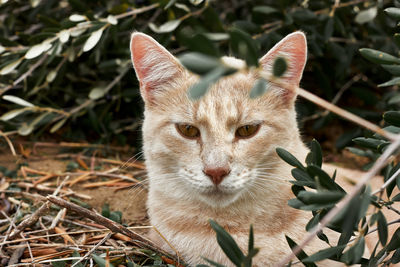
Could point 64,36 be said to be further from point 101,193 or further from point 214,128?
point 214,128

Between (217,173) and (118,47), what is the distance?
185 cm

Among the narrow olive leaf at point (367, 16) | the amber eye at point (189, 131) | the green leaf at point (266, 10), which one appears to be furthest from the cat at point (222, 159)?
the narrow olive leaf at point (367, 16)

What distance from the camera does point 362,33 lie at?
3.56 meters

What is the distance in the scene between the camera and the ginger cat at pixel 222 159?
1856 mm

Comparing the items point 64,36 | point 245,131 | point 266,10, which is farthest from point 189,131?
point 266,10

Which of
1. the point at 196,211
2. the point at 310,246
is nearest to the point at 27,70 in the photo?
the point at 196,211

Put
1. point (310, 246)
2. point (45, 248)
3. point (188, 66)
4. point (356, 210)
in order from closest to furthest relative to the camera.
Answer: point (188, 66), point (356, 210), point (310, 246), point (45, 248)

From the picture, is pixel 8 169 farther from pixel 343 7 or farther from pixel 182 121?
pixel 343 7

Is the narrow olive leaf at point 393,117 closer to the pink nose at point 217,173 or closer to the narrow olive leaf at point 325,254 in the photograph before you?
the narrow olive leaf at point 325,254

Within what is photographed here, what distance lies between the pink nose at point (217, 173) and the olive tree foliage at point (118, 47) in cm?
106

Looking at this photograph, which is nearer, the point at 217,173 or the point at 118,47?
the point at 217,173

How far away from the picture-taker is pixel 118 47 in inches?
129

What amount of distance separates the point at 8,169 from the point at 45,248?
3.30 ft

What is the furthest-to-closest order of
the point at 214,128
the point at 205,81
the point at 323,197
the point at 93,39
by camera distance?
the point at 93,39 < the point at 214,128 < the point at 323,197 < the point at 205,81
